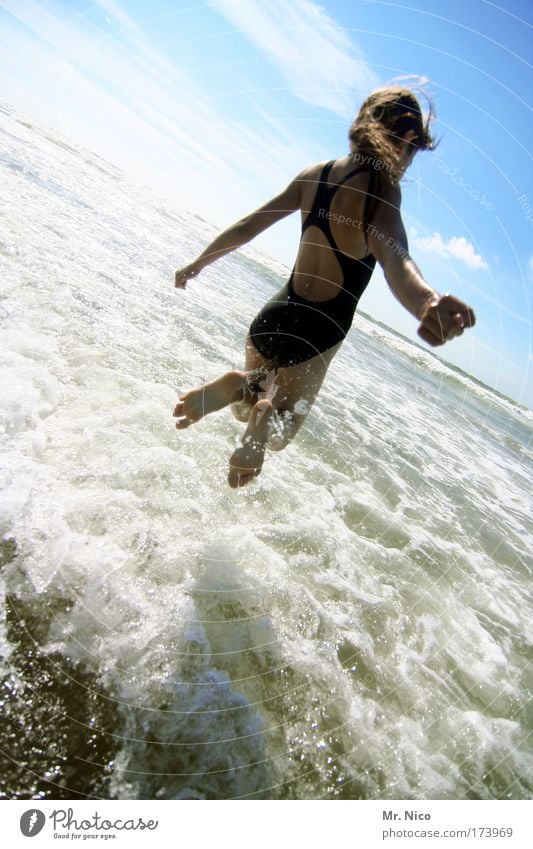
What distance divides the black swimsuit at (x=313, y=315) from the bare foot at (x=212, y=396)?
0.27 m

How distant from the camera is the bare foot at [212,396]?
2.81 m

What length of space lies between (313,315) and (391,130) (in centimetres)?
99

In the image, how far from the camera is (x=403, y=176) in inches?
86.5

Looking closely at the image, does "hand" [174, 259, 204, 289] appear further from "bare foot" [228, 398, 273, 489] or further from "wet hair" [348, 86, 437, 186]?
"wet hair" [348, 86, 437, 186]

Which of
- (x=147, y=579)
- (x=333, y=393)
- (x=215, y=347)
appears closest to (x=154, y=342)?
(x=215, y=347)

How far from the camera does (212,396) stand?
284cm

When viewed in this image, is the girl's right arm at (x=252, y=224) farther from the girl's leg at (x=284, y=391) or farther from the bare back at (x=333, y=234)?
the girl's leg at (x=284, y=391)

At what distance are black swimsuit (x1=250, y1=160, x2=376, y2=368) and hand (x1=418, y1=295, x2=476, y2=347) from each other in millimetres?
991

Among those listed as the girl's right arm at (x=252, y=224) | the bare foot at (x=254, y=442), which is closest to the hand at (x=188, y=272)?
the girl's right arm at (x=252, y=224)

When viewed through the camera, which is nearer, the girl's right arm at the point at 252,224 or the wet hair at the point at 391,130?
the wet hair at the point at 391,130

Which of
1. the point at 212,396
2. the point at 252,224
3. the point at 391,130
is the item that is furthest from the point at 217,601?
the point at 391,130

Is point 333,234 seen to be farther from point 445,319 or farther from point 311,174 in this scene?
point 445,319

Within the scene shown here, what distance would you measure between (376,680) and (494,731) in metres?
0.69
